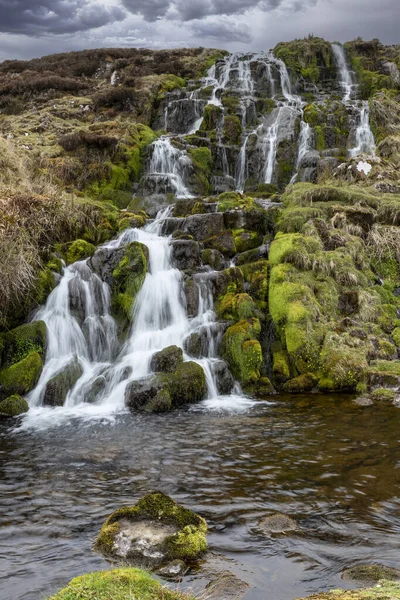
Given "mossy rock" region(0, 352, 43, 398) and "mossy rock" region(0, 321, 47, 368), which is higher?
"mossy rock" region(0, 321, 47, 368)

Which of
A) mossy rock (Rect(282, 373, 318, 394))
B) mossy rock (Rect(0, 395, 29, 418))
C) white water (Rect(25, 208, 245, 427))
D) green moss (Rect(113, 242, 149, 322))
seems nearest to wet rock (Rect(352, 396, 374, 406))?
mossy rock (Rect(282, 373, 318, 394))

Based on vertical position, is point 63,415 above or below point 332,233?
below

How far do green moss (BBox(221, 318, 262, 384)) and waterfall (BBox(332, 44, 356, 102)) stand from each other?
78.6ft

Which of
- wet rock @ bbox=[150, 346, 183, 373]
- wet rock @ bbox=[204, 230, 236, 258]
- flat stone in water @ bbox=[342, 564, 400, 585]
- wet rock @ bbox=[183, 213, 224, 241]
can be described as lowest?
flat stone in water @ bbox=[342, 564, 400, 585]

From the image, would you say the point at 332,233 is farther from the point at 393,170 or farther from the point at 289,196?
the point at 393,170

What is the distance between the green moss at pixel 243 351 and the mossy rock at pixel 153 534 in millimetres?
6809

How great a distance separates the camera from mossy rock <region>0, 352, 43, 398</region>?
11.3 meters

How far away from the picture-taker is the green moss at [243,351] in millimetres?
12164

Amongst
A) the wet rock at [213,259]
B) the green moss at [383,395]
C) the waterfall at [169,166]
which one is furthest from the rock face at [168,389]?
the waterfall at [169,166]

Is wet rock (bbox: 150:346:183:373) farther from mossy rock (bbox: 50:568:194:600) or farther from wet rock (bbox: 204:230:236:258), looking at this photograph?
mossy rock (bbox: 50:568:194:600)

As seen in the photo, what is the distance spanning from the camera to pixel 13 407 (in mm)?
10602

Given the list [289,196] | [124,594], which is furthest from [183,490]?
[289,196]

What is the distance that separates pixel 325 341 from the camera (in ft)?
40.6

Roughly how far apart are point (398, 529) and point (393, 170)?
17.4m
